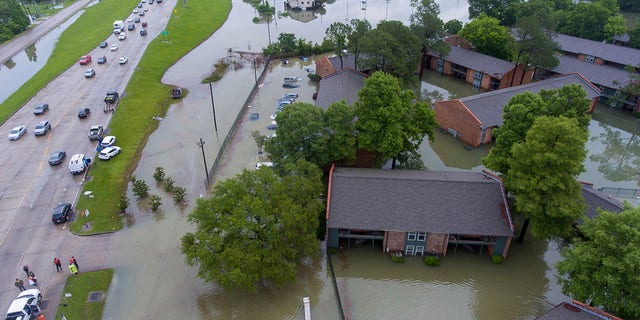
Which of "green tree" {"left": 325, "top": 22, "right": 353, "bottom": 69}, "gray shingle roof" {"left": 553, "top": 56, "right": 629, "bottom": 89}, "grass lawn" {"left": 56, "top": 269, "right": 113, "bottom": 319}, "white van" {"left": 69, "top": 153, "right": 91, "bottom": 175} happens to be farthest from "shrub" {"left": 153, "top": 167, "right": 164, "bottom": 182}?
"gray shingle roof" {"left": 553, "top": 56, "right": 629, "bottom": 89}

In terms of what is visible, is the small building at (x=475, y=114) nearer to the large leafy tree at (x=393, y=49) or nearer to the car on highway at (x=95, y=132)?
the large leafy tree at (x=393, y=49)

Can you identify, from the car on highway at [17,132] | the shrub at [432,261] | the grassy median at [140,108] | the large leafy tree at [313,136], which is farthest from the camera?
the car on highway at [17,132]

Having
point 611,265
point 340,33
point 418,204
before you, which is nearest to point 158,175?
point 418,204

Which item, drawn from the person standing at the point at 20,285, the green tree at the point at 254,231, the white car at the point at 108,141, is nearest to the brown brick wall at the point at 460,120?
the green tree at the point at 254,231

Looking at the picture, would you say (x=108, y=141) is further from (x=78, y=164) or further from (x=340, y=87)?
(x=340, y=87)

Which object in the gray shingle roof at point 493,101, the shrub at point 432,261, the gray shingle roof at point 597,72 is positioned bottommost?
the shrub at point 432,261

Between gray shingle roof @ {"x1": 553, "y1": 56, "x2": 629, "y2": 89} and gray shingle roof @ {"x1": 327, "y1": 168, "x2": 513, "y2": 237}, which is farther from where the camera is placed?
gray shingle roof @ {"x1": 553, "y1": 56, "x2": 629, "y2": 89}

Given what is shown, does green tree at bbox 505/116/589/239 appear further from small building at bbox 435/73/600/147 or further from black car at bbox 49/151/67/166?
black car at bbox 49/151/67/166

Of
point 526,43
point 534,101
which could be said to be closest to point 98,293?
point 534,101
